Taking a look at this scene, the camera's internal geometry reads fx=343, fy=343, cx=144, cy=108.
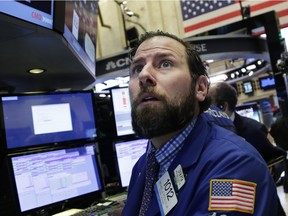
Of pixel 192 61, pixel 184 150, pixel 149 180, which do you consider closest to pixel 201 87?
pixel 192 61

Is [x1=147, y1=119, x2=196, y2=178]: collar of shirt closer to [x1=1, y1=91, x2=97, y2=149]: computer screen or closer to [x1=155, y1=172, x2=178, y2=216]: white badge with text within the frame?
[x1=155, y1=172, x2=178, y2=216]: white badge with text

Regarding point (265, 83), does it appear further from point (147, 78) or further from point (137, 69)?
point (147, 78)

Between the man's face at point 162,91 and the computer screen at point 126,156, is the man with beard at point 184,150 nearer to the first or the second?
the man's face at point 162,91

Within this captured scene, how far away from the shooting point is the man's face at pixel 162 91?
134 centimetres

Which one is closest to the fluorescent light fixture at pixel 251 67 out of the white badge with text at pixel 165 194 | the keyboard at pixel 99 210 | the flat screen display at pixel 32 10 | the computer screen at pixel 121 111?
the computer screen at pixel 121 111

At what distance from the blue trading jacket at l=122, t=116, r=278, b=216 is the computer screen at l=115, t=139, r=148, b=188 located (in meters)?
1.45

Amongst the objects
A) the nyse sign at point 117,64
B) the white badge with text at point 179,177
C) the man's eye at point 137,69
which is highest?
the nyse sign at point 117,64

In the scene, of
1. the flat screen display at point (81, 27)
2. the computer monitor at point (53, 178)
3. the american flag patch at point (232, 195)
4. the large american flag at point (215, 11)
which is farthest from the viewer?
the large american flag at point (215, 11)

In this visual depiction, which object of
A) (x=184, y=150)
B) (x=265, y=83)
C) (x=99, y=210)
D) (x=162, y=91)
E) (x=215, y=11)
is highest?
(x=215, y=11)

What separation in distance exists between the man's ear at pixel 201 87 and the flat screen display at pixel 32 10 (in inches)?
36.8

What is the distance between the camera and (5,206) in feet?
6.62

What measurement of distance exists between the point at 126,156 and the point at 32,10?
1.37 m

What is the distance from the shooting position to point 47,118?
7.43 feet

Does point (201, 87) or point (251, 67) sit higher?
point (251, 67)
